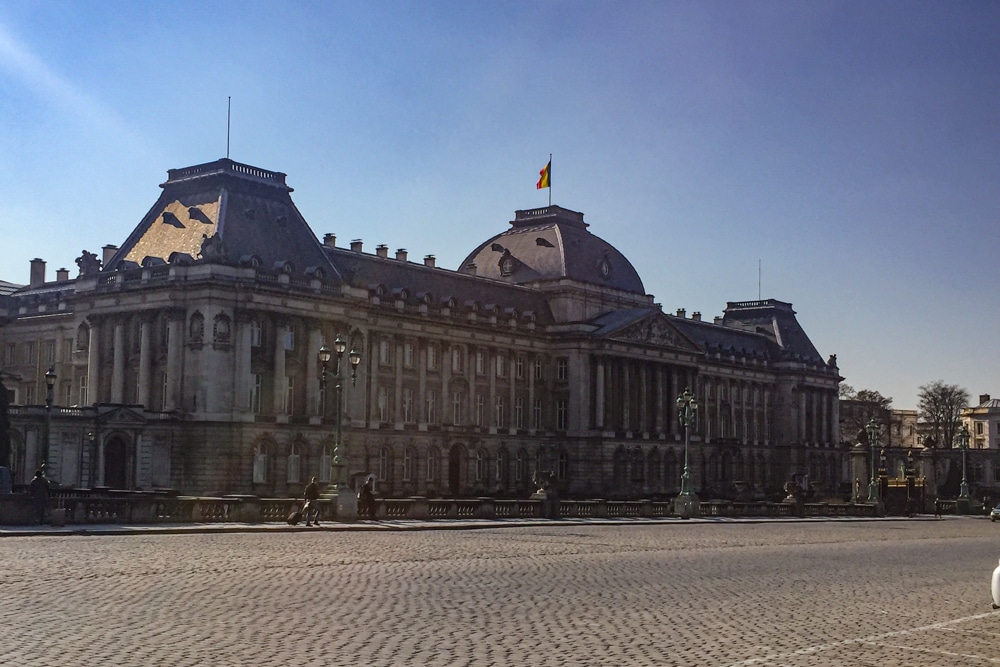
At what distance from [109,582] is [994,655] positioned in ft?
47.0

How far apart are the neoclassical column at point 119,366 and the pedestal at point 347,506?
37671 mm

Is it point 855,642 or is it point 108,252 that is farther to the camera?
point 108,252

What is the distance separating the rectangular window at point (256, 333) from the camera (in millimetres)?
84137

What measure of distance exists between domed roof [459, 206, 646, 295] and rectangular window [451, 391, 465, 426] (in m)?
15.5

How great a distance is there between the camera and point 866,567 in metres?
33.7

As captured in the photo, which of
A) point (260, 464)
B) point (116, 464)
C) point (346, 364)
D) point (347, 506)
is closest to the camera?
point (347, 506)

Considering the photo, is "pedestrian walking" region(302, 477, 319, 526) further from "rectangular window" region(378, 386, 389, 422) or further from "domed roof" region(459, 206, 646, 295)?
"domed roof" region(459, 206, 646, 295)

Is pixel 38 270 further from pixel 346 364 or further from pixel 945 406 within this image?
pixel 945 406

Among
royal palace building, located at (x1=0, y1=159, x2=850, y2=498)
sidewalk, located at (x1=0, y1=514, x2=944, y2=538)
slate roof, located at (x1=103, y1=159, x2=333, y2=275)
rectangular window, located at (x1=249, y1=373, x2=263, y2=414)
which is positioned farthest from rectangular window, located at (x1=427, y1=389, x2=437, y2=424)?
sidewalk, located at (x1=0, y1=514, x2=944, y2=538)

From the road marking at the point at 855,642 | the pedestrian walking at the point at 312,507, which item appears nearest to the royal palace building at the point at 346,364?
the pedestrian walking at the point at 312,507

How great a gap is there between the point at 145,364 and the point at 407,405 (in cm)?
2229

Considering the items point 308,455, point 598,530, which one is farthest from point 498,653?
point 308,455

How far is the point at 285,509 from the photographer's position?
51.4 m

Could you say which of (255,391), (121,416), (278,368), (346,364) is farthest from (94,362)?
(346,364)
